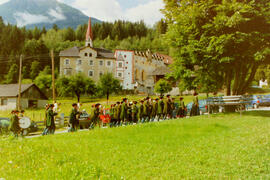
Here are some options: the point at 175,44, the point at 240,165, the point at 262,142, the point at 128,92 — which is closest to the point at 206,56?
the point at 175,44

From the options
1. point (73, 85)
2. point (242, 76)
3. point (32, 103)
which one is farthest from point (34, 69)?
point (242, 76)

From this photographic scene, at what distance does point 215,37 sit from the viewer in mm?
15703

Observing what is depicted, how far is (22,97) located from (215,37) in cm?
3772

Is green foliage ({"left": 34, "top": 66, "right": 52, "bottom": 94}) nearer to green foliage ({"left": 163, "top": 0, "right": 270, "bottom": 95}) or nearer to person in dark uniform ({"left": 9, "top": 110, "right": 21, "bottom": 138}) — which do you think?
person in dark uniform ({"left": 9, "top": 110, "right": 21, "bottom": 138})

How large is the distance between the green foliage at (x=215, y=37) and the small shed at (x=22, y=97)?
1308 inches

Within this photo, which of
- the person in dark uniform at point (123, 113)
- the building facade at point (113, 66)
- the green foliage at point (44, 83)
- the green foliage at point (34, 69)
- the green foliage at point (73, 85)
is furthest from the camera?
the green foliage at point (34, 69)

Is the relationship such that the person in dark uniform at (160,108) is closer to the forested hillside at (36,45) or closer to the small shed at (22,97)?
the small shed at (22,97)

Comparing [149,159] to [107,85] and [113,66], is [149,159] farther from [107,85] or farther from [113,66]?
[113,66]

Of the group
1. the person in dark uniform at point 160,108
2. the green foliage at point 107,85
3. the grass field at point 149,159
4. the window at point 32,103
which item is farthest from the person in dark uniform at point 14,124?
the green foliage at point 107,85

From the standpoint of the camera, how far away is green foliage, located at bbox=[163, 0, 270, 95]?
15453 mm

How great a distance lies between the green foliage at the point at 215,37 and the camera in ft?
50.7

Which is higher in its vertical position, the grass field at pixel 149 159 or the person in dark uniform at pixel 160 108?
the person in dark uniform at pixel 160 108

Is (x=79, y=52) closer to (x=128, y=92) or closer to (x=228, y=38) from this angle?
(x=128, y=92)

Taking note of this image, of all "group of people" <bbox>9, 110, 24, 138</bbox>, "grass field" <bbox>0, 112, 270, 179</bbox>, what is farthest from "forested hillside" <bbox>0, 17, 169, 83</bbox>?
"grass field" <bbox>0, 112, 270, 179</bbox>
